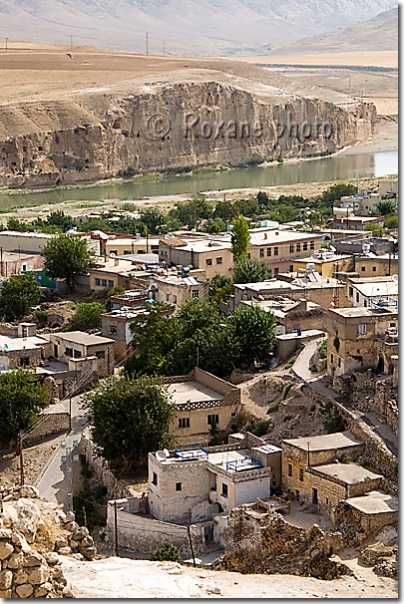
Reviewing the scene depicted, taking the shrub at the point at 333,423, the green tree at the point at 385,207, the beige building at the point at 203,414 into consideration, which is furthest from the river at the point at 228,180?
the shrub at the point at 333,423

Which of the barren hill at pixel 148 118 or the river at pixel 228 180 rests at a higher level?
the barren hill at pixel 148 118

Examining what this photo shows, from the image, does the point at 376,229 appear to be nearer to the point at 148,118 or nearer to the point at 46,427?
the point at 46,427

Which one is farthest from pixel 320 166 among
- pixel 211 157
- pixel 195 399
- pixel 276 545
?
pixel 276 545

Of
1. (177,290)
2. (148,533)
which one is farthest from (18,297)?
(148,533)

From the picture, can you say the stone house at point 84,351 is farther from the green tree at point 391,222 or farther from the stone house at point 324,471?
the green tree at point 391,222

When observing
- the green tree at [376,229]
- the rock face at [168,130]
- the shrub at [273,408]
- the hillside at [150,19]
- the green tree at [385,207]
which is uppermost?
the hillside at [150,19]

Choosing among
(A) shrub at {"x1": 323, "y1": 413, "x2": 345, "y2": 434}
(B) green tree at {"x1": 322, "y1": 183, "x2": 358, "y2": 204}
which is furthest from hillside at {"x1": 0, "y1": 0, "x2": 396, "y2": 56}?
(A) shrub at {"x1": 323, "y1": 413, "x2": 345, "y2": 434}

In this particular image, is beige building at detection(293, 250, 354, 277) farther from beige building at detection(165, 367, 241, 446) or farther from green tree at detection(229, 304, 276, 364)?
beige building at detection(165, 367, 241, 446)
